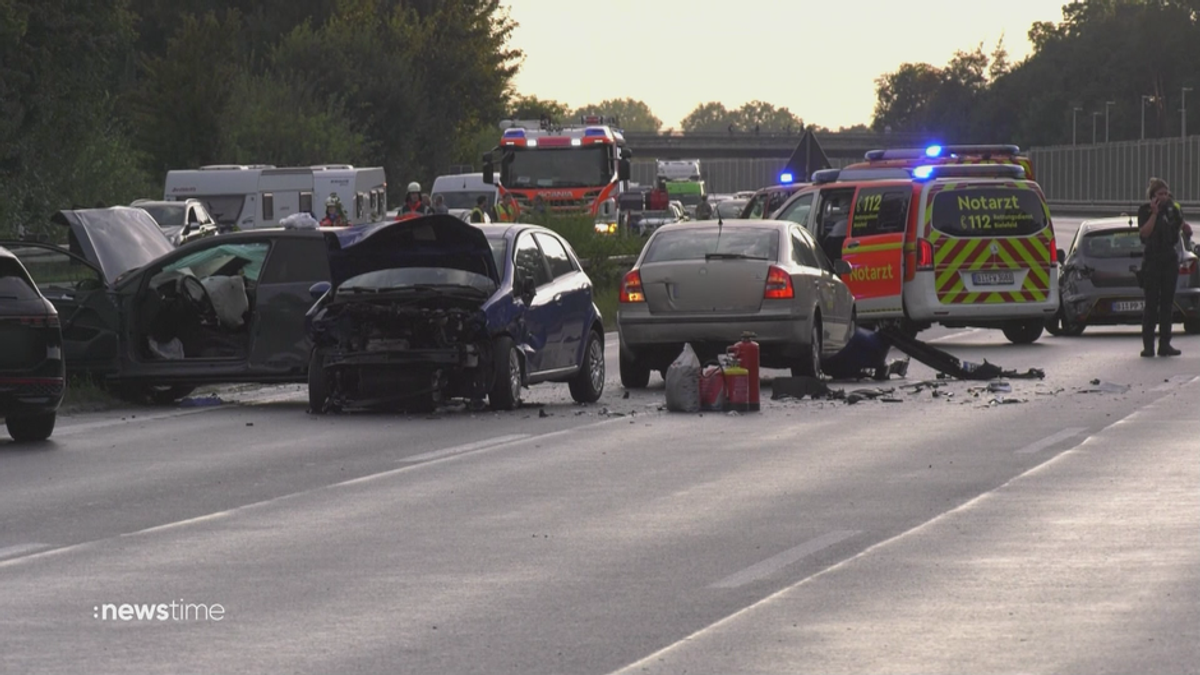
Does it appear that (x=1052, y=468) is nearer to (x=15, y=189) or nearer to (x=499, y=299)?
(x=499, y=299)

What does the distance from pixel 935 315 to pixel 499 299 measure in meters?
10.6

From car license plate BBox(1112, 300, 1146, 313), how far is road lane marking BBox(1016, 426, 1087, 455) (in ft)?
43.3

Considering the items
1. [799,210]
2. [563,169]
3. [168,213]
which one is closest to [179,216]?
[168,213]

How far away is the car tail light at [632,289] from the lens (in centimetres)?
2139

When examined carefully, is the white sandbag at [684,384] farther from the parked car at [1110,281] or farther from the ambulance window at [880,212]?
the parked car at [1110,281]

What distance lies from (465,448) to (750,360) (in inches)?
141

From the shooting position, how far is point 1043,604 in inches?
355

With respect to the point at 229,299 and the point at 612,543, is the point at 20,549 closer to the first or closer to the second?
the point at 612,543

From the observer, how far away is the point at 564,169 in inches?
1870

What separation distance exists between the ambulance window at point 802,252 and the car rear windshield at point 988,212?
20.1 feet

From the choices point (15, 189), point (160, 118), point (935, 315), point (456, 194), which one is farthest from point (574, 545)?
point (160, 118)

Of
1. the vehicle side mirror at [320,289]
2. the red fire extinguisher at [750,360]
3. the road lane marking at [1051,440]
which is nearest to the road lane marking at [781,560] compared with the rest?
the road lane marking at [1051,440]

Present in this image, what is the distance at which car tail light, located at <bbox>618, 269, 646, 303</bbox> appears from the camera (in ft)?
70.2

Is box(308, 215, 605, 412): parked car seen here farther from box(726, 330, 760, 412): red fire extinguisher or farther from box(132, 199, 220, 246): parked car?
box(132, 199, 220, 246): parked car
